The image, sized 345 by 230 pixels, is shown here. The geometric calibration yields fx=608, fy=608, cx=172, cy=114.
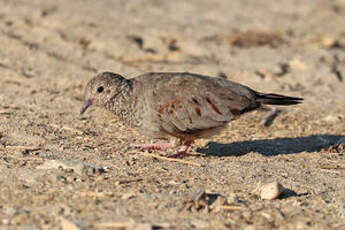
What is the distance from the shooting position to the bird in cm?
574

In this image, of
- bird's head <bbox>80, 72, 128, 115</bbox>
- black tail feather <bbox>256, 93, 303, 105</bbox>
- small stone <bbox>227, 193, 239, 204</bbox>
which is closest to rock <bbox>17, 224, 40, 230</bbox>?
small stone <bbox>227, 193, 239, 204</bbox>

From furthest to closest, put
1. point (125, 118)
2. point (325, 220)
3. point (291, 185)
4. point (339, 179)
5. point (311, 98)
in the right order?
point (311, 98)
point (125, 118)
point (339, 179)
point (291, 185)
point (325, 220)

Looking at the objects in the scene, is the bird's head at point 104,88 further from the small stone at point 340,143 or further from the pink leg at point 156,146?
the small stone at point 340,143

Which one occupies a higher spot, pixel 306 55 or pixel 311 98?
pixel 306 55

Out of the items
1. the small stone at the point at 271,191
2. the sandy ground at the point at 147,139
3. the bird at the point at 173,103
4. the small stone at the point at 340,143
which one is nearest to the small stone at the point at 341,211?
the sandy ground at the point at 147,139

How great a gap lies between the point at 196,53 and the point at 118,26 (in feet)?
5.27

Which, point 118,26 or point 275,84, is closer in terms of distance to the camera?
point 275,84

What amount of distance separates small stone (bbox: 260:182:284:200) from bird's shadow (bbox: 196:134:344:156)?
1525mm

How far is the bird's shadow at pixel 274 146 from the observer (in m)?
6.20

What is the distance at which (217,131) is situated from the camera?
19.4 ft

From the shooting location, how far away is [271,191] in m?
4.53

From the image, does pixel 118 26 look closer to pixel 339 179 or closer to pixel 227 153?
pixel 227 153

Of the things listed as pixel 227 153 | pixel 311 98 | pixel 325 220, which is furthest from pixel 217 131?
pixel 311 98

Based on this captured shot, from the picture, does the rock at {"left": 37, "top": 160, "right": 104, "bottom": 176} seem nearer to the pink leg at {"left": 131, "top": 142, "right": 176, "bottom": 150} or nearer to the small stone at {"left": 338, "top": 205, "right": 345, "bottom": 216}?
the pink leg at {"left": 131, "top": 142, "right": 176, "bottom": 150}
